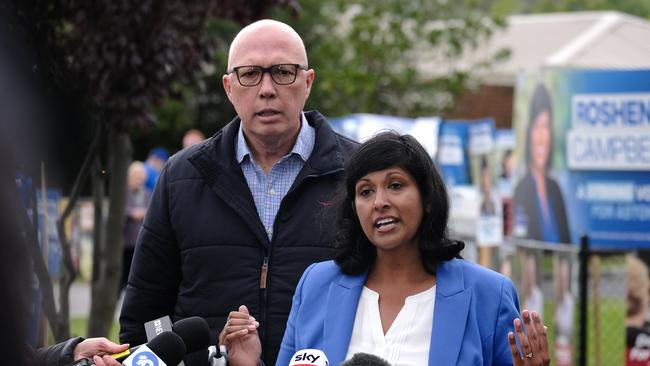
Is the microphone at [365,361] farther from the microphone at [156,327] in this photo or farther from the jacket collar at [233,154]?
the jacket collar at [233,154]

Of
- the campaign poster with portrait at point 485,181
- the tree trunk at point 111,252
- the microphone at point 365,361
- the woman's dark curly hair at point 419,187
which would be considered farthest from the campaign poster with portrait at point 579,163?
the microphone at point 365,361

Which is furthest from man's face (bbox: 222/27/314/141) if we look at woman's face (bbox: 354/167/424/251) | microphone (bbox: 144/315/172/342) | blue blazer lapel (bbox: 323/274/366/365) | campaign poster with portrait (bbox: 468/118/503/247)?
campaign poster with portrait (bbox: 468/118/503/247)

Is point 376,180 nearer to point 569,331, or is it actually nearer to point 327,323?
point 327,323

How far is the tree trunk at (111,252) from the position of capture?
7891mm

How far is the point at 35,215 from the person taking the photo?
5.80m

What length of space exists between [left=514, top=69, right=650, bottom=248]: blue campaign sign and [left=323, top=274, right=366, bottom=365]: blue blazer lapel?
6.35 m

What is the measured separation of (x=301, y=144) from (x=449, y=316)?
54.1 inches

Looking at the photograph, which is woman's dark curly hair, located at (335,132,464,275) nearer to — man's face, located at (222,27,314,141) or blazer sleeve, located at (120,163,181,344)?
man's face, located at (222,27,314,141)

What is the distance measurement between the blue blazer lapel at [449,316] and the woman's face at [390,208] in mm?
190

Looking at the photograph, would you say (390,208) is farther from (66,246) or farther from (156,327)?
(66,246)

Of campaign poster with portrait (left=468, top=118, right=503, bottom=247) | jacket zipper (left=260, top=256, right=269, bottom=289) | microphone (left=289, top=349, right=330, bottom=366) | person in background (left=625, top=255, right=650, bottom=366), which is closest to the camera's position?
microphone (left=289, top=349, right=330, bottom=366)

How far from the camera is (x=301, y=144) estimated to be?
5.02 meters

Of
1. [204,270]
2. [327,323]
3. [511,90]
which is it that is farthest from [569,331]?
[511,90]

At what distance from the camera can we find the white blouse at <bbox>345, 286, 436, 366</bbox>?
3.85m
